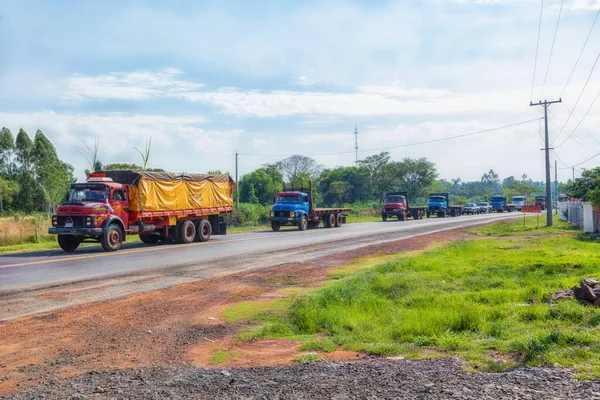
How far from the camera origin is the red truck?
1997cm

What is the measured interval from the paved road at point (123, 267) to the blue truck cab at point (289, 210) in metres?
10.4

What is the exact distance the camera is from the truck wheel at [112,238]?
20281mm

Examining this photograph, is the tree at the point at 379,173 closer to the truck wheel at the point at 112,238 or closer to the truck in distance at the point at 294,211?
the truck in distance at the point at 294,211

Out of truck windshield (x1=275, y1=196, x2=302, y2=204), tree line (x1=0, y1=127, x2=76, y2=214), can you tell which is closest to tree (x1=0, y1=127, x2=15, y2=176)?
tree line (x1=0, y1=127, x2=76, y2=214)

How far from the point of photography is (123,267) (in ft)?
51.8

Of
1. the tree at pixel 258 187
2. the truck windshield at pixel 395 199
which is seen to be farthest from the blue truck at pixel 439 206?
the tree at pixel 258 187

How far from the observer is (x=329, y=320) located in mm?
8703

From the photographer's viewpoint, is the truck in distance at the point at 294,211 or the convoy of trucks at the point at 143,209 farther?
the truck in distance at the point at 294,211

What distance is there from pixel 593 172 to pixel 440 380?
34.1 metres

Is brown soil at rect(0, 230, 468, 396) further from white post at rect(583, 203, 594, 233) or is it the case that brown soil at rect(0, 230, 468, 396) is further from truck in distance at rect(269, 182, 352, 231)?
white post at rect(583, 203, 594, 233)

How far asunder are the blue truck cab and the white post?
54.3 ft

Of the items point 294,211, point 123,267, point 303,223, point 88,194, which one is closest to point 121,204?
point 88,194

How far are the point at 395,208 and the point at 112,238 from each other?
111 feet

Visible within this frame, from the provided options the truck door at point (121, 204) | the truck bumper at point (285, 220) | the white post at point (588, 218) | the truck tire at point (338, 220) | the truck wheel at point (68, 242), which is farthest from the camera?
the truck tire at point (338, 220)
